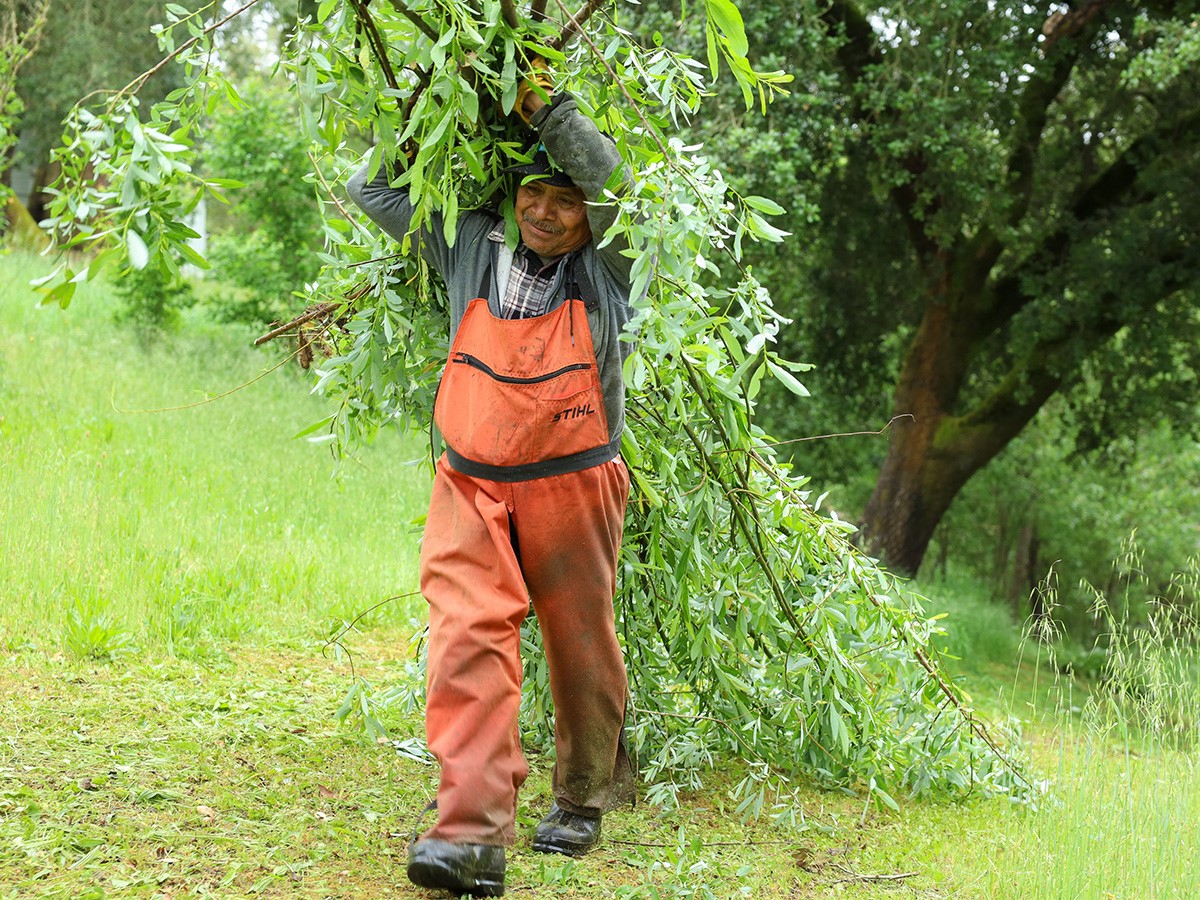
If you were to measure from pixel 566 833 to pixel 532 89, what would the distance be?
7.39ft

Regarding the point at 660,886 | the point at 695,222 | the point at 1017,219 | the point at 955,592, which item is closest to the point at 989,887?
the point at 660,886

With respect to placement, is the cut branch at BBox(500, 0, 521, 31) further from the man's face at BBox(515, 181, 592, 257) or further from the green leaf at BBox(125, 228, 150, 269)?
the green leaf at BBox(125, 228, 150, 269)

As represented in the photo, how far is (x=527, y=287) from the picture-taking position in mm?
3350

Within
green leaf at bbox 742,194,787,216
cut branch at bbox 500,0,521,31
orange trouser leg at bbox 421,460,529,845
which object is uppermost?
cut branch at bbox 500,0,521,31

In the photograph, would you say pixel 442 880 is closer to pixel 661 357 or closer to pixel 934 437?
pixel 661 357

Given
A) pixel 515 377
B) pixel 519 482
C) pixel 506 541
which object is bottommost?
pixel 506 541

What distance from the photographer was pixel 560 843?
3564mm

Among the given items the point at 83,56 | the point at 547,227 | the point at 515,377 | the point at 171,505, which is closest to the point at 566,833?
the point at 515,377

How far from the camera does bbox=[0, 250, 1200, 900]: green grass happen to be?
3299mm

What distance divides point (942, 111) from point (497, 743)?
7558mm

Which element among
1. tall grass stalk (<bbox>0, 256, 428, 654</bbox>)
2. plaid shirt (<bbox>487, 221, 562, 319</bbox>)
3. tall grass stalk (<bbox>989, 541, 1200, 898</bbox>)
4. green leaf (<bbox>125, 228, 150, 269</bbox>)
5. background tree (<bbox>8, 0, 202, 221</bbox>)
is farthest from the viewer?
background tree (<bbox>8, 0, 202, 221</bbox>)

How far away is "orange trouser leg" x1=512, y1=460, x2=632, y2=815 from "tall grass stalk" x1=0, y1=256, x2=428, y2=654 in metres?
1.44

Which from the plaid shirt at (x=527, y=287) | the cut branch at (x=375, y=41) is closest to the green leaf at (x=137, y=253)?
the cut branch at (x=375, y=41)

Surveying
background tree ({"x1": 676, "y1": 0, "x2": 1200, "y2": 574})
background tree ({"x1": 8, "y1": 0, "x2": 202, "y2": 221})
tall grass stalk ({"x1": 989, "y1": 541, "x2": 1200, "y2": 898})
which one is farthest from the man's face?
background tree ({"x1": 8, "y1": 0, "x2": 202, "y2": 221})
